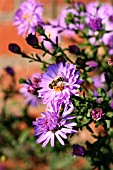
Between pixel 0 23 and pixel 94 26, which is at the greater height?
pixel 0 23

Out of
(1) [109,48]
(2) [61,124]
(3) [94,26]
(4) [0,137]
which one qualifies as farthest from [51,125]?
(4) [0,137]

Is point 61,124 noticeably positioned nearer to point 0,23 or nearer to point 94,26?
point 94,26

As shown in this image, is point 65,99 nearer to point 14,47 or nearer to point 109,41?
point 14,47

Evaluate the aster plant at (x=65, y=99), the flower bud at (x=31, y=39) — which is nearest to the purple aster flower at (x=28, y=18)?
the aster plant at (x=65, y=99)

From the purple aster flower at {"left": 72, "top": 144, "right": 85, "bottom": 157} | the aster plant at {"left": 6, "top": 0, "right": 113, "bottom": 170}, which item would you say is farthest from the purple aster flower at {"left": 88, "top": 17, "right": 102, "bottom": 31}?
the purple aster flower at {"left": 72, "top": 144, "right": 85, "bottom": 157}

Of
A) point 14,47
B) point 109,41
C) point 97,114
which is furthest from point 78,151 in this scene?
point 109,41

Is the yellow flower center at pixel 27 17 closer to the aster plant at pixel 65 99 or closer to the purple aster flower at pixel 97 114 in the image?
the aster plant at pixel 65 99
